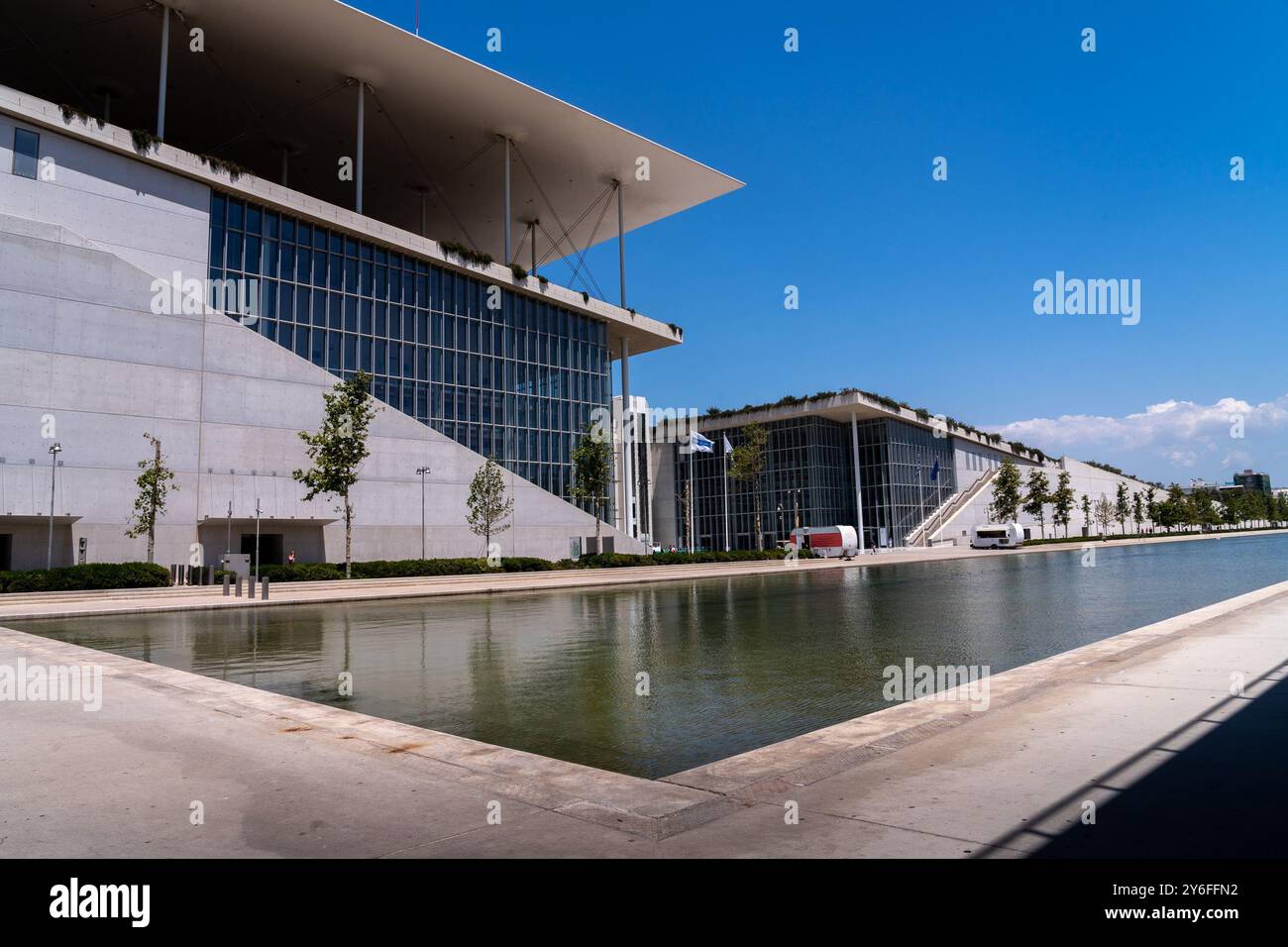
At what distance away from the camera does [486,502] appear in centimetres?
5116

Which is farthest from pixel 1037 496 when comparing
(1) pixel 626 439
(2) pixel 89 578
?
(2) pixel 89 578

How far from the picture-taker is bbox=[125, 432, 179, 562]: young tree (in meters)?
37.8

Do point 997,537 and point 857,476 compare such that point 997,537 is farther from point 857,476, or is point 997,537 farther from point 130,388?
point 130,388

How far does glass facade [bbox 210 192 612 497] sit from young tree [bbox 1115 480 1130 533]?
9061 centimetres

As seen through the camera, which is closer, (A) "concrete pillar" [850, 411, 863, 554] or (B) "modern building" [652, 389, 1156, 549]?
(A) "concrete pillar" [850, 411, 863, 554]

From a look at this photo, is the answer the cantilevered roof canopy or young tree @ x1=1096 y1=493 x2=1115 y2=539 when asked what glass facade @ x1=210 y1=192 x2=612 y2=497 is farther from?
young tree @ x1=1096 y1=493 x2=1115 y2=539

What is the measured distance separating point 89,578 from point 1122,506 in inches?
4932

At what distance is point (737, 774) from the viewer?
5984 mm

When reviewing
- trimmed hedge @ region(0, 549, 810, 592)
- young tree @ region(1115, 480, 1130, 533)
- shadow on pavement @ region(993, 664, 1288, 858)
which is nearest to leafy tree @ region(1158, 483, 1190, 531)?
young tree @ region(1115, 480, 1130, 533)

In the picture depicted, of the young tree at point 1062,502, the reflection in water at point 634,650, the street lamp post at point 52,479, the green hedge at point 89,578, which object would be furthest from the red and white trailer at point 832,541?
the street lamp post at point 52,479
